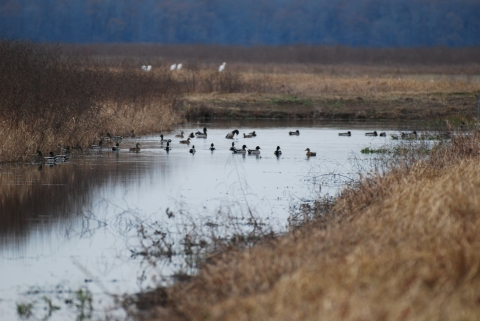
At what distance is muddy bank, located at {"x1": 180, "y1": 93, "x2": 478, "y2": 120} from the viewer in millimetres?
42531

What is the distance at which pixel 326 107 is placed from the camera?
147ft

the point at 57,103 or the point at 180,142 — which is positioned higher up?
the point at 57,103

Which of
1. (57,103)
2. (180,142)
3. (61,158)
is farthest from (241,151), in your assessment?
(61,158)

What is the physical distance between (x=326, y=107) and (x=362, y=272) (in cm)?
3732

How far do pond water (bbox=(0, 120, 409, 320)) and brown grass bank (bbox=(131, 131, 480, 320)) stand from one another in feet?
5.15

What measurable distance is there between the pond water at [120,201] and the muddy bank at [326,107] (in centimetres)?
1445

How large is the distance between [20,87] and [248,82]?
35031 millimetres

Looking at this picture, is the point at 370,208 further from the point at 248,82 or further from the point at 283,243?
the point at 248,82

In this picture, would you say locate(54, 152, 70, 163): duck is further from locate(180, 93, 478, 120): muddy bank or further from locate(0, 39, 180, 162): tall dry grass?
locate(180, 93, 478, 120): muddy bank

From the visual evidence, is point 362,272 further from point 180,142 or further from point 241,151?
point 180,142

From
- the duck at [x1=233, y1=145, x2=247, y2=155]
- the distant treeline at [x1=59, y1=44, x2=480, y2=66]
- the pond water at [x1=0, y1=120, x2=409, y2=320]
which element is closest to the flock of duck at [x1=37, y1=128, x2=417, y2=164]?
the duck at [x1=233, y1=145, x2=247, y2=155]

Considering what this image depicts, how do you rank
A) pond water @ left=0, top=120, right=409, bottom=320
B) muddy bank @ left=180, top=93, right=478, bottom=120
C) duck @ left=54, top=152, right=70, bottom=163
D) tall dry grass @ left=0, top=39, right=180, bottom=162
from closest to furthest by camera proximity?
pond water @ left=0, top=120, right=409, bottom=320, tall dry grass @ left=0, top=39, right=180, bottom=162, duck @ left=54, top=152, right=70, bottom=163, muddy bank @ left=180, top=93, right=478, bottom=120

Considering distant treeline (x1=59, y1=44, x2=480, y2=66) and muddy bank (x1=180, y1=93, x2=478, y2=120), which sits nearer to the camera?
muddy bank (x1=180, y1=93, x2=478, y2=120)

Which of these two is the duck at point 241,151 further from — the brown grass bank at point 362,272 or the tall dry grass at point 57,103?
the brown grass bank at point 362,272
